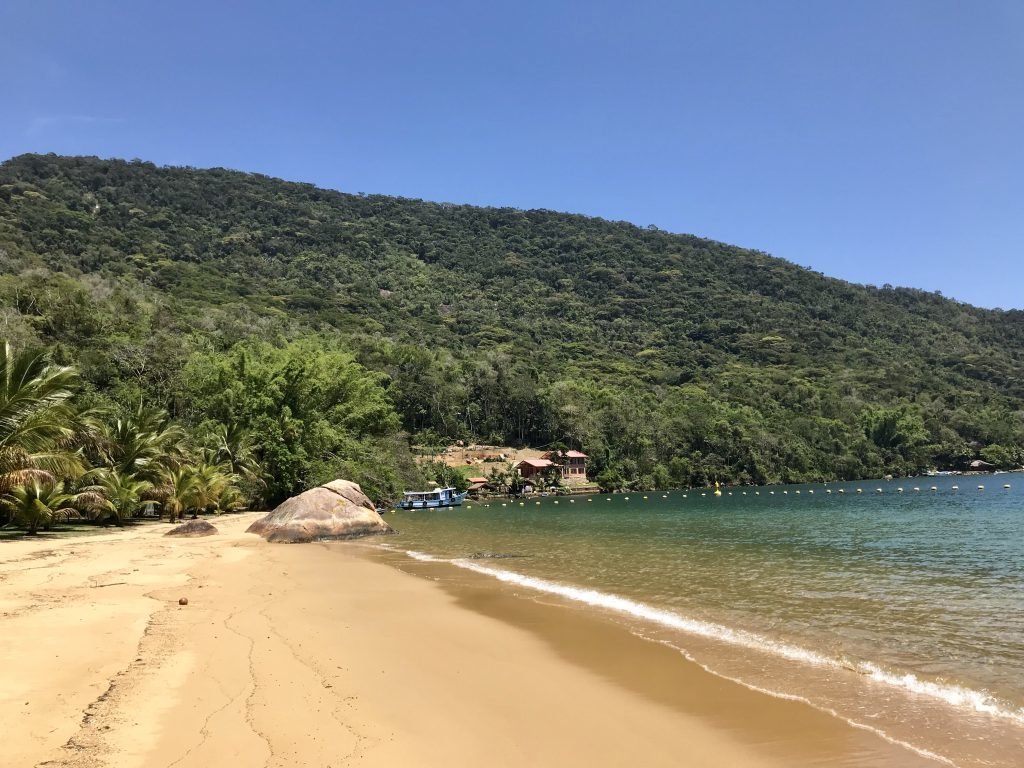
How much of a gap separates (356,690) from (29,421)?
16928 mm

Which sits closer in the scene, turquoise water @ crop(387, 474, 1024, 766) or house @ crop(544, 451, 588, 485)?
turquoise water @ crop(387, 474, 1024, 766)

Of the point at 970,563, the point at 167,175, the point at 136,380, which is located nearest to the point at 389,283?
the point at 167,175

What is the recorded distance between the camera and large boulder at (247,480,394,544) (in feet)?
77.8

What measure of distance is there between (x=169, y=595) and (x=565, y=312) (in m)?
165

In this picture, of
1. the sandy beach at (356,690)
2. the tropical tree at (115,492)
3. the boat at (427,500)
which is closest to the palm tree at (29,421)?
the tropical tree at (115,492)

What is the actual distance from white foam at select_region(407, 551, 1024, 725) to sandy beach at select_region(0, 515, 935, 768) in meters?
1.04

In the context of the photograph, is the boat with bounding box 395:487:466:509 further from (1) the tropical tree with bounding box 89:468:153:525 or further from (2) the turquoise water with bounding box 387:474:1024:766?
(2) the turquoise water with bounding box 387:474:1024:766

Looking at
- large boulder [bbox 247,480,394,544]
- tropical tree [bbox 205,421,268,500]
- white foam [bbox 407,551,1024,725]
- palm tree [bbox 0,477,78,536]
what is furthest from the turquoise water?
tropical tree [bbox 205,421,268,500]

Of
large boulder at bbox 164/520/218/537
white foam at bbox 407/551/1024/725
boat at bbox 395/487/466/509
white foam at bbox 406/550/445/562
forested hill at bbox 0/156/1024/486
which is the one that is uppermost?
forested hill at bbox 0/156/1024/486

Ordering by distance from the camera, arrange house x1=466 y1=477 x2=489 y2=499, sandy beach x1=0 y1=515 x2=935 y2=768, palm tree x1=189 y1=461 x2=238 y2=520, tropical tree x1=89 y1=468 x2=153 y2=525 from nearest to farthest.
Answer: sandy beach x1=0 y1=515 x2=935 y2=768, tropical tree x1=89 y1=468 x2=153 y2=525, palm tree x1=189 y1=461 x2=238 y2=520, house x1=466 y1=477 x2=489 y2=499

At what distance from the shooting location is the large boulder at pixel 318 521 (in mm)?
23723

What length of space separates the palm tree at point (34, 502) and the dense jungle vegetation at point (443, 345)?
3107 millimetres

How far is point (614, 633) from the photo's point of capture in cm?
962

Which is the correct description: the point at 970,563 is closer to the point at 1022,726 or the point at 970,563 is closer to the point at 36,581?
the point at 1022,726
